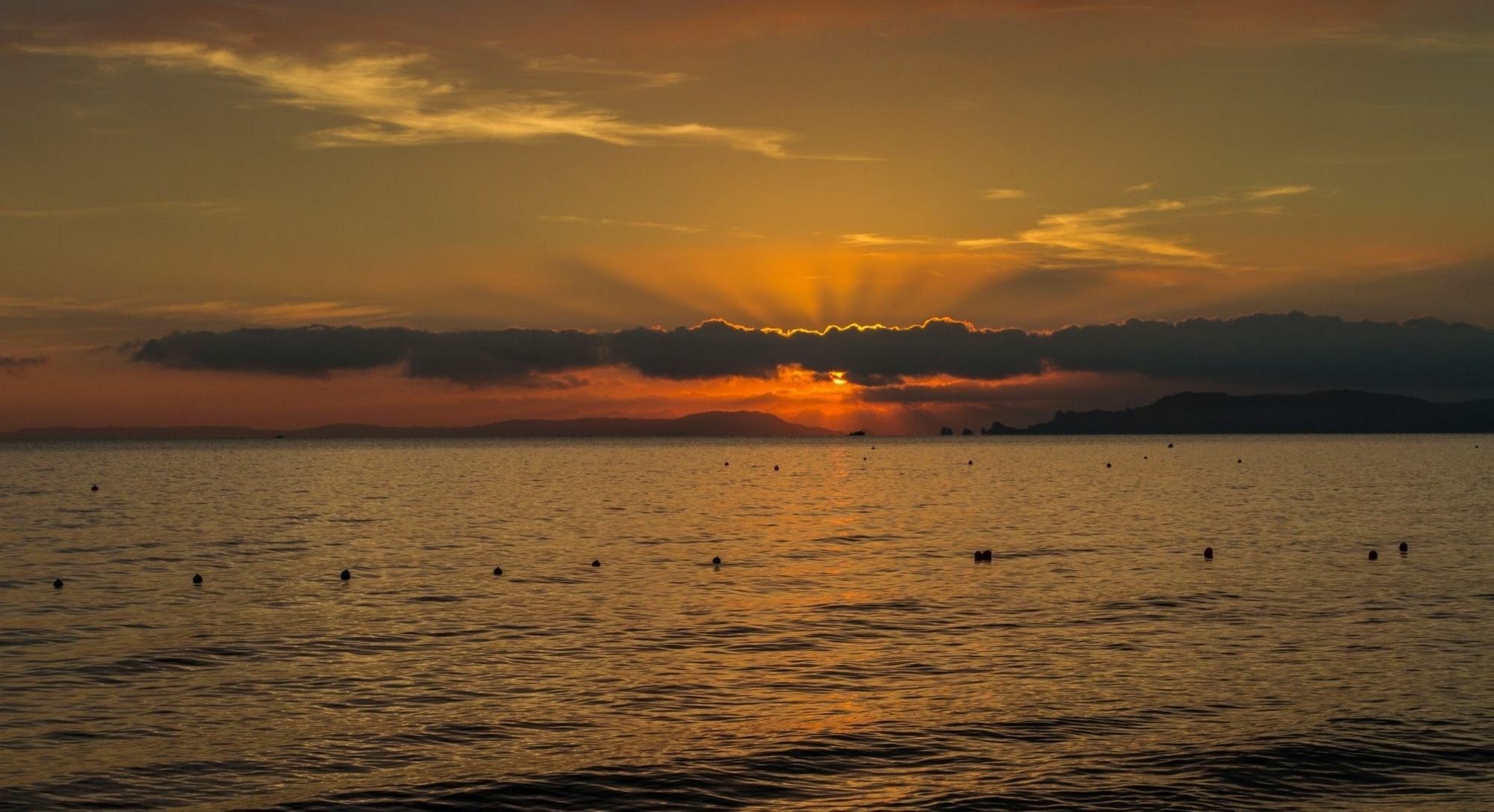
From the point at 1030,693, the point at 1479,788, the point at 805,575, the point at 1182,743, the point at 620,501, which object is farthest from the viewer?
the point at 620,501

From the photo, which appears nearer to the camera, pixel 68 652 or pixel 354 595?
pixel 68 652

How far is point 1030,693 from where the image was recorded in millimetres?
29859

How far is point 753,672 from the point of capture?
3297 cm

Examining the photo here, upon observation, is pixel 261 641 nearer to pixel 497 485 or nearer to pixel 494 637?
pixel 494 637

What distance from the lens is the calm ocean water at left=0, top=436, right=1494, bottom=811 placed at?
23078 millimetres

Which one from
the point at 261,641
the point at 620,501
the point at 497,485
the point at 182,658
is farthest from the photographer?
the point at 497,485

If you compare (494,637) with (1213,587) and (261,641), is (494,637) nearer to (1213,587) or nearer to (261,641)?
(261,641)

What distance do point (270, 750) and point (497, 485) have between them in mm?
126350

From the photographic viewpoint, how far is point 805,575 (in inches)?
2163

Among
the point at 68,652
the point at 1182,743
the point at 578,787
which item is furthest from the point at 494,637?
the point at 1182,743

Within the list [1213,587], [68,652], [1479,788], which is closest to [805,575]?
[1213,587]

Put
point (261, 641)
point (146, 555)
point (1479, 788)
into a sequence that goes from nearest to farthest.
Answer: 1. point (1479, 788)
2. point (261, 641)
3. point (146, 555)

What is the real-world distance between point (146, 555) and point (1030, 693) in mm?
51679

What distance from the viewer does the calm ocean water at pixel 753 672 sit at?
75.7ft
